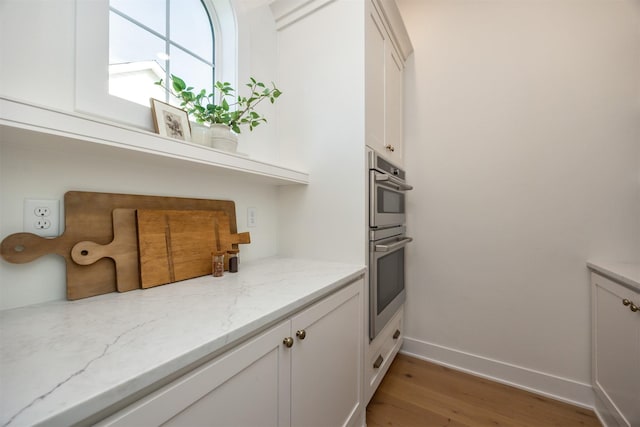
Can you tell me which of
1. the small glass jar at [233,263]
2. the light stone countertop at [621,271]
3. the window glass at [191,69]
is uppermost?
the window glass at [191,69]

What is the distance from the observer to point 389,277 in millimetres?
1552

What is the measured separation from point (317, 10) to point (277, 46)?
1.05ft

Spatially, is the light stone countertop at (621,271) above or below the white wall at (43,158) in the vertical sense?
below

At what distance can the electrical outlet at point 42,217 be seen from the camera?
2.41 feet

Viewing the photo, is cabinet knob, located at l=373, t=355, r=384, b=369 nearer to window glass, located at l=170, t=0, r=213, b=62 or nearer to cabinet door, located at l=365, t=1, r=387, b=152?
cabinet door, located at l=365, t=1, r=387, b=152

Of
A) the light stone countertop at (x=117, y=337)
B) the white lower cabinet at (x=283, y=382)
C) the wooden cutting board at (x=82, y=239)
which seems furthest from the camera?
the wooden cutting board at (x=82, y=239)

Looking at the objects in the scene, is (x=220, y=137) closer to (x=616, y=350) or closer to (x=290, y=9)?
(x=290, y=9)

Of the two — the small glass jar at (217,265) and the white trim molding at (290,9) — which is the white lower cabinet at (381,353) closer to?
the small glass jar at (217,265)

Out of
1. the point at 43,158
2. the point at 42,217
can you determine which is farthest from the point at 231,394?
the point at 43,158

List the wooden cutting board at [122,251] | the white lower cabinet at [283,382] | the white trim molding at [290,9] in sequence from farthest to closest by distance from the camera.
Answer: the white trim molding at [290,9] → the wooden cutting board at [122,251] → the white lower cabinet at [283,382]

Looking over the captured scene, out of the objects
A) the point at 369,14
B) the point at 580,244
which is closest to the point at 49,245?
the point at 369,14

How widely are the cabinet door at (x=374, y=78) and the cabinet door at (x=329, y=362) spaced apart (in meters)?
0.80

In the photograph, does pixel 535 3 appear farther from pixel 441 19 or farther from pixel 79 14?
pixel 79 14

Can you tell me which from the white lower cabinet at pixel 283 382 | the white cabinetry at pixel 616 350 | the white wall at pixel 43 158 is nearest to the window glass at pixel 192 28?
the white wall at pixel 43 158
